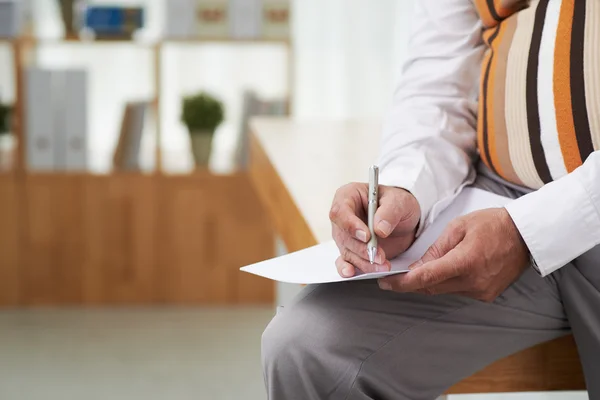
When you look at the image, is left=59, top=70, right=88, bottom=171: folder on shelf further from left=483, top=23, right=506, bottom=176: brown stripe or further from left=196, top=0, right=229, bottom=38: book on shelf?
left=483, top=23, right=506, bottom=176: brown stripe

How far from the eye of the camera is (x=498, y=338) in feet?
3.14

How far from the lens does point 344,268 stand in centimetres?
89

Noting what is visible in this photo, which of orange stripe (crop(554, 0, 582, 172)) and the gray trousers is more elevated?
orange stripe (crop(554, 0, 582, 172))

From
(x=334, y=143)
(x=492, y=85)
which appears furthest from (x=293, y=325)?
(x=334, y=143)

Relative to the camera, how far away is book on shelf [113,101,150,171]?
3211 millimetres

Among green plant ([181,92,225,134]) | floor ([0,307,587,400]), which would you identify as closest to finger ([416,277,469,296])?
floor ([0,307,587,400])

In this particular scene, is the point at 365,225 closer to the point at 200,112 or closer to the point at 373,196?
the point at 373,196

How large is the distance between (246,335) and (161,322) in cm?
31

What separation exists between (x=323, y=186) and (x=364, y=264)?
2.01 ft

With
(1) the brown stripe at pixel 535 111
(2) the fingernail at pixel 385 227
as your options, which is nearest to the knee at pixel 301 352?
(2) the fingernail at pixel 385 227

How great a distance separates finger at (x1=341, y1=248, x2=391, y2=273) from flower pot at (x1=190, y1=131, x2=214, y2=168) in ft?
7.83

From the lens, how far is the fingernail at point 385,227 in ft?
3.00

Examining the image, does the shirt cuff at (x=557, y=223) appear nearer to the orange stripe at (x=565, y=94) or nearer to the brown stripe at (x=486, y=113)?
the orange stripe at (x=565, y=94)

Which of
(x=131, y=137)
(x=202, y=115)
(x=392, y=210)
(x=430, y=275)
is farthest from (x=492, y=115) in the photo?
(x=131, y=137)
